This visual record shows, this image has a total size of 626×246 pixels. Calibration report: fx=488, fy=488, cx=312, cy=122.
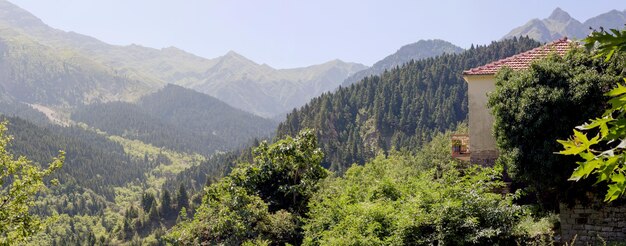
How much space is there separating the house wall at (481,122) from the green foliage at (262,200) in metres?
6.15

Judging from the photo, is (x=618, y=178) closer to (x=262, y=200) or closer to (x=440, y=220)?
(x=440, y=220)

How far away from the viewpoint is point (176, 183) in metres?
184

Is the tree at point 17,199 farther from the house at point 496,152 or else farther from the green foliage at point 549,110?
the house at point 496,152

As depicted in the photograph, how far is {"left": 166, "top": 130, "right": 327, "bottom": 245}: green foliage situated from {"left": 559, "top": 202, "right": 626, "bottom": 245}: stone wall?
863 cm

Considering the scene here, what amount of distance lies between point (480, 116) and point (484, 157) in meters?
1.58

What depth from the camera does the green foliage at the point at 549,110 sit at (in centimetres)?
A: 1317

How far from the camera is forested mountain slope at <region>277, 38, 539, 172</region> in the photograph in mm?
130375

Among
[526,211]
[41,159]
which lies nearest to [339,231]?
[526,211]

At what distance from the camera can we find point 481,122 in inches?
736

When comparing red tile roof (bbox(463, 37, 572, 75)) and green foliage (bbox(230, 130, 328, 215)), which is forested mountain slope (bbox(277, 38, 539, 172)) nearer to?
green foliage (bbox(230, 130, 328, 215))

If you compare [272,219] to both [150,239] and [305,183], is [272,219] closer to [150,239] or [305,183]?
[305,183]

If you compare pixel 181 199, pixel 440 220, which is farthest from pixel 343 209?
pixel 181 199

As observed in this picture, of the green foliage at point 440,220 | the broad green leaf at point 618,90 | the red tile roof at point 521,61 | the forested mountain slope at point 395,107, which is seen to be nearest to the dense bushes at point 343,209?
the green foliage at point 440,220

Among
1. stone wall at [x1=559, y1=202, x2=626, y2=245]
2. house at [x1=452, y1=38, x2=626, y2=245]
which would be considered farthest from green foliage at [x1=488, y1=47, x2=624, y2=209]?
house at [x1=452, y1=38, x2=626, y2=245]
